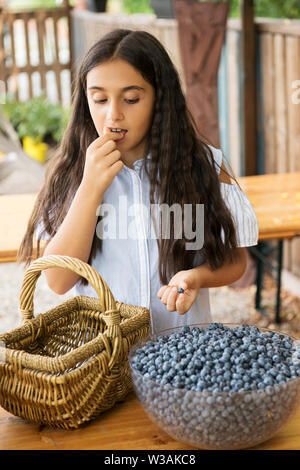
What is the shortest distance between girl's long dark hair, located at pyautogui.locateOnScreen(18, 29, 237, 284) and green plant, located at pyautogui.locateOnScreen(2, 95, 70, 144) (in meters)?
4.63

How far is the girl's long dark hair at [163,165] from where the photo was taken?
5.29 ft

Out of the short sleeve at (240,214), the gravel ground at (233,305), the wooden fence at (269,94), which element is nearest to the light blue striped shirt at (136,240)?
the short sleeve at (240,214)

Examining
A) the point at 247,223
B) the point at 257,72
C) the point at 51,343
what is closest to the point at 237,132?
the point at 257,72

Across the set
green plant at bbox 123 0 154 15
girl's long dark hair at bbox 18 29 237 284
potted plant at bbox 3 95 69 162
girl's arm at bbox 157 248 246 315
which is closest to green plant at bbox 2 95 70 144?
potted plant at bbox 3 95 69 162

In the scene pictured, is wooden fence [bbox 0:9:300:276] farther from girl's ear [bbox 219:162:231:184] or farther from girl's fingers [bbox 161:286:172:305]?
girl's fingers [bbox 161:286:172:305]

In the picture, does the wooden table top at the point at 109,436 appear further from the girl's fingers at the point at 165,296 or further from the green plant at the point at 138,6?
the green plant at the point at 138,6

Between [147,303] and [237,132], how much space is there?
3.34m

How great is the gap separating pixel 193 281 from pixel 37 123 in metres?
5.24

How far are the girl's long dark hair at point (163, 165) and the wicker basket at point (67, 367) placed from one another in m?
0.33

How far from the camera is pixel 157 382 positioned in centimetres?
117

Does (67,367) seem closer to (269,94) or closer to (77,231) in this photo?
(77,231)

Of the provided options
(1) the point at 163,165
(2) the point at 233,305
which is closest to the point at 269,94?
(2) the point at 233,305

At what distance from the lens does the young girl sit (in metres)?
1.54
